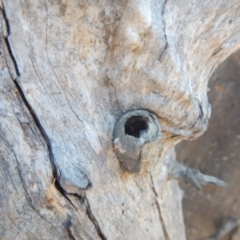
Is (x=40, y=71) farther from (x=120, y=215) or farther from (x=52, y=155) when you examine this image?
(x=120, y=215)

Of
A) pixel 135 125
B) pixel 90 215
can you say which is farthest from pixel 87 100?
pixel 90 215

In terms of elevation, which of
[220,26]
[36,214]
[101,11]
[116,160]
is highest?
[220,26]

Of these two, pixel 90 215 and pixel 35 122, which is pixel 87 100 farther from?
pixel 90 215

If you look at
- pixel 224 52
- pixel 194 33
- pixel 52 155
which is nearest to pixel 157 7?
pixel 194 33

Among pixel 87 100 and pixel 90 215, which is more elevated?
pixel 87 100

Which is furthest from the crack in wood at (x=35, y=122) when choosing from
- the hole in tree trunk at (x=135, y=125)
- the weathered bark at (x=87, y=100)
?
the hole in tree trunk at (x=135, y=125)

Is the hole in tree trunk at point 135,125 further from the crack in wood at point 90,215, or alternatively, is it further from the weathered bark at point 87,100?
the crack in wood at point 90,215

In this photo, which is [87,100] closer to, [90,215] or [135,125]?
[135,125]
